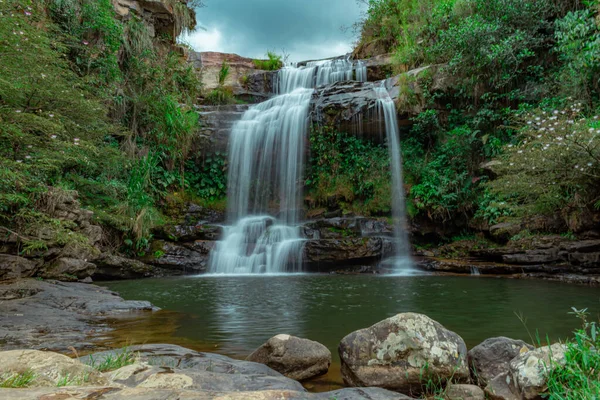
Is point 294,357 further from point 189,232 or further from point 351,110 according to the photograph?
point 351,110

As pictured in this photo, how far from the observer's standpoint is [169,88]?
16.3 meters

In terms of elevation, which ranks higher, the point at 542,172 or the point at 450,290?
the point at 542,172

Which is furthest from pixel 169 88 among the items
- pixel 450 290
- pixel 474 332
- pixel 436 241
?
pixel 474 332

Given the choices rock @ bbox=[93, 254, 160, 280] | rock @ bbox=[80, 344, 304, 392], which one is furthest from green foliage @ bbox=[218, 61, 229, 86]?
rock @ bbox=[80, 344, 304, 392]

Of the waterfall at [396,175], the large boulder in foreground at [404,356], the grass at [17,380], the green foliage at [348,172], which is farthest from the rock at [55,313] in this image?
the green foliage at [348,172]

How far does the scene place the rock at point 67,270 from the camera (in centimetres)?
730

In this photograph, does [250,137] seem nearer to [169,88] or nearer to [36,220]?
[169,88]

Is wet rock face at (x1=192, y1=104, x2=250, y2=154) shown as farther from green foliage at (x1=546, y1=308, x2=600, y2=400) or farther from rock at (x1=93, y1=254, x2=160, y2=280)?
green foliage at (x1=546, y1=308, x2=600, y2=400)

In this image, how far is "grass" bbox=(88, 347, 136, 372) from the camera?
2.48m

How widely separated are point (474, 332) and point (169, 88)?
15203 millimetres

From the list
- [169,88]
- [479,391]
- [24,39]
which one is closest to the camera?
[479,391]

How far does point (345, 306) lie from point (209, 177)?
11727mm

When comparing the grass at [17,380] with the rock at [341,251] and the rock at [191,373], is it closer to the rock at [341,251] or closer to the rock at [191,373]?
the rock at [191,373]

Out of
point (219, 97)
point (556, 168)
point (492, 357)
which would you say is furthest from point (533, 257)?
point (219, 97)
